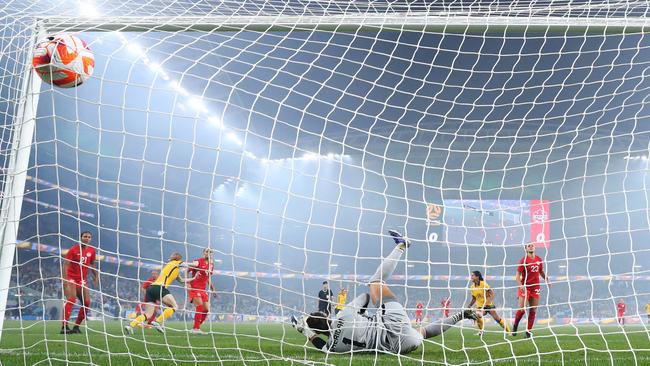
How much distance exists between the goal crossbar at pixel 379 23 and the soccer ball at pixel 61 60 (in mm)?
521

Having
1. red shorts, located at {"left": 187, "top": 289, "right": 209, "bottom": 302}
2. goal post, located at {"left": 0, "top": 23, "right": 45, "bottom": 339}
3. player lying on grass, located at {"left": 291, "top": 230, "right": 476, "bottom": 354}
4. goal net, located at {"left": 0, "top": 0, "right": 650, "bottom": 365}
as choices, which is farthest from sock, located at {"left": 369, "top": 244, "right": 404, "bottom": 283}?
goal net, located at {"left": 0, "top": 0, "right": 650, "bottom": 365}

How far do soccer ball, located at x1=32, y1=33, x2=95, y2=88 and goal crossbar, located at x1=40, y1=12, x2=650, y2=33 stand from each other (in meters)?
0.52

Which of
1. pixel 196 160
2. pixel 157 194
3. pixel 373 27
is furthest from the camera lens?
pixel 196 160

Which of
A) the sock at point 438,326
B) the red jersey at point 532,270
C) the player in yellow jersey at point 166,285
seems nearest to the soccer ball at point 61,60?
the sock at point 438,326

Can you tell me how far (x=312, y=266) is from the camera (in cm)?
3084

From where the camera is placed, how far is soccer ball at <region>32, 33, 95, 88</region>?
395cm

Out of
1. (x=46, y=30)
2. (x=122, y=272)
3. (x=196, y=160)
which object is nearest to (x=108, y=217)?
(x=122, y=272)

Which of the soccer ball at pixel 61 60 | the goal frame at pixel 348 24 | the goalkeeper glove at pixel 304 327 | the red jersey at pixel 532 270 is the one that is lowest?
the goalkeeper glove at pixel 304 327

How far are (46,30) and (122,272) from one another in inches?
977

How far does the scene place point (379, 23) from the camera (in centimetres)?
463

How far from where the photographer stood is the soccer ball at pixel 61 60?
3947mm

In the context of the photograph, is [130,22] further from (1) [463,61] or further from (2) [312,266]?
(2) [312,266]

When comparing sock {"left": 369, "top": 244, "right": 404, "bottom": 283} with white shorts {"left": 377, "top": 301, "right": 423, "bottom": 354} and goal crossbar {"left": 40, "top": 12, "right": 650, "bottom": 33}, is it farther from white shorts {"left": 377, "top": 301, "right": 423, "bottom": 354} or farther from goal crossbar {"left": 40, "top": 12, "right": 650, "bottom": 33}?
goal crossbar {"left": 40, "top": 12, "right": 650, "bottom": 33}

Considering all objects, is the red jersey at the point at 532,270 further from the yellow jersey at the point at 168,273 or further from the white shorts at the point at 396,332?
the yellow jersey at the point at 168,273
